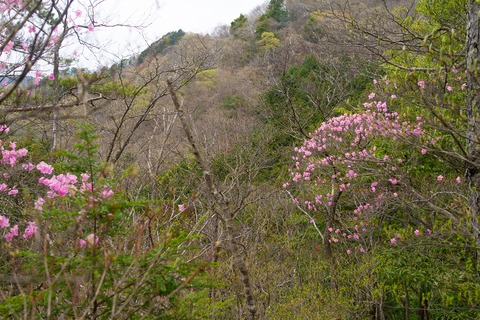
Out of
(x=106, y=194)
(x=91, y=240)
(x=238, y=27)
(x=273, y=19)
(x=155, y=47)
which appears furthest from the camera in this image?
(x=238, y=27)

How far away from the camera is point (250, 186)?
9039mm

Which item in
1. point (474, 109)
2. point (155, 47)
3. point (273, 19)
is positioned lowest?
point (474, 109)

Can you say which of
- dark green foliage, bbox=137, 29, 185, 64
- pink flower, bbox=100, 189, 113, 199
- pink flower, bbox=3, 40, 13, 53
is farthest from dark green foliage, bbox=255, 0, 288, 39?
pink flower, bbox=100, 189, 113, 199

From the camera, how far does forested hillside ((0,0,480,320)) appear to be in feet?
7.03

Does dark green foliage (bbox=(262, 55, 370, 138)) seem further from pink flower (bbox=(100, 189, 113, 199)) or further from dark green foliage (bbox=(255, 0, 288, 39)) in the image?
pink flower (bbox=(100, 189, 113, 199))

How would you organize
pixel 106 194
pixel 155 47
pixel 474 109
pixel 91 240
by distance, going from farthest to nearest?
pixel 155 47, pixel 474 109, pixel 106 194, pixel 91 240

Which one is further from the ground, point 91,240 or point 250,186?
point 91,240

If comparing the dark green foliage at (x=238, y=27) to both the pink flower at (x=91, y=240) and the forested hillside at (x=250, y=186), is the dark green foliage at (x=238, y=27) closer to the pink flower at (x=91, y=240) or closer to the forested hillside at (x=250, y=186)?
the forested hillside at (x=250, y=186)

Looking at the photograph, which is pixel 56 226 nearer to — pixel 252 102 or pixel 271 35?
pixel 252 102

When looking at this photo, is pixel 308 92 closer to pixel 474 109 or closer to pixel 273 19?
pixel 474 109

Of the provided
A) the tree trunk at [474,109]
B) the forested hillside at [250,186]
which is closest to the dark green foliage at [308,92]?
the forested hillside at [250,186]

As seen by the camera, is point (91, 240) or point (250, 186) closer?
point (91, 240)

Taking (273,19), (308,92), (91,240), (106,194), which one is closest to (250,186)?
(106,194)

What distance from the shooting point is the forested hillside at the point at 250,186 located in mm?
2143
